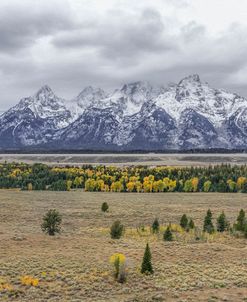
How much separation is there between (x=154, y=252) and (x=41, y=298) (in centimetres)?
1694

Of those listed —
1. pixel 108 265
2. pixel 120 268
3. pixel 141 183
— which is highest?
pixel 120 268

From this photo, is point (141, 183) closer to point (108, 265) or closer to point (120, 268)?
point (108, 265)

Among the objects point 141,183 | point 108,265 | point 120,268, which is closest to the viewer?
point 120,268

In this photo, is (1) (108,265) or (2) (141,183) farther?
(2) (141,183)

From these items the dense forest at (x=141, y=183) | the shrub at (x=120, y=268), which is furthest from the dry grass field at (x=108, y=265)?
the dense forest at (x=141, y=183)

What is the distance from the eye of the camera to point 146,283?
36625 millimetres

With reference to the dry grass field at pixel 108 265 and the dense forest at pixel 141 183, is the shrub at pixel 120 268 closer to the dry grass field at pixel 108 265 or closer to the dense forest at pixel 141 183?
the dry grass field at pixel 108 265

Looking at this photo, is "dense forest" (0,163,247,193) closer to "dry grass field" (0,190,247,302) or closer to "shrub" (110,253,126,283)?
"dry grass field" (0,190,247,302)

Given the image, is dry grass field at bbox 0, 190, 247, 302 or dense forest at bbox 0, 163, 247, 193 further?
dense forest at bbox 0, 163, 247, 193

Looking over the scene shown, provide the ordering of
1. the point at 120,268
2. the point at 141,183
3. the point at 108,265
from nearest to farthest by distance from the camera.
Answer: the point at 120,268 < the point at 108,265 < the point at 141,183

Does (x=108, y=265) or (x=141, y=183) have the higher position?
(x=108, y=265)

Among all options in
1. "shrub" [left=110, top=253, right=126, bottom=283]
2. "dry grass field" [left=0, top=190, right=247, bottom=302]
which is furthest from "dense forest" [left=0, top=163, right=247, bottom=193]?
"shrub" [left=110, top=253, right=126, bottom=283]

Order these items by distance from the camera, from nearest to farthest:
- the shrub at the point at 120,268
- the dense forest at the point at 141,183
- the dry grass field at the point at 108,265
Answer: the dry grass field at the point at 108,265
the shrub at the point at 120,268
the dense forest at the point at 141,183

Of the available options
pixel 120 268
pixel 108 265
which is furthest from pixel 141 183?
pixel 120 268
